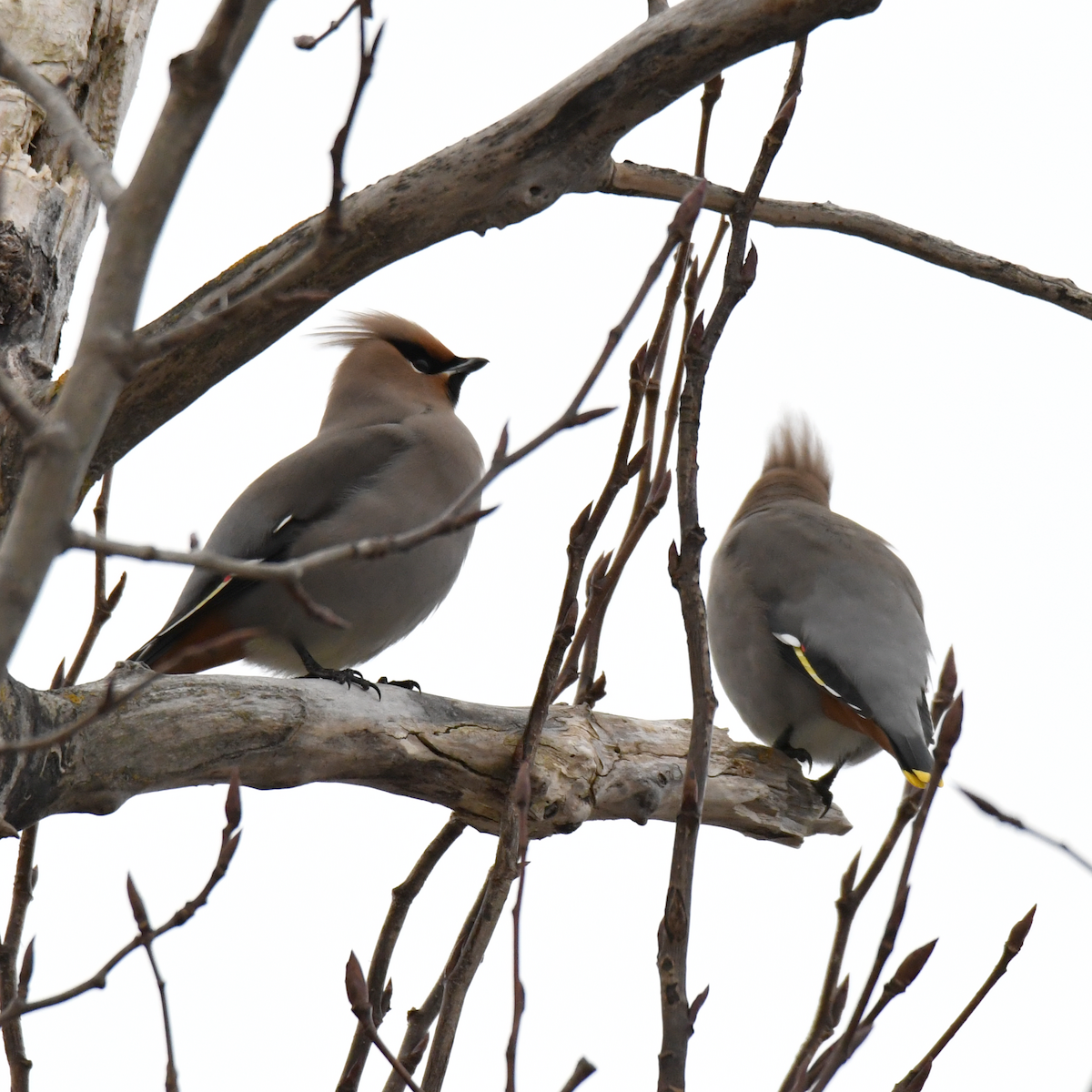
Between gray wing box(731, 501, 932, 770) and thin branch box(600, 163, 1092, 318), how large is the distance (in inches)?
42.9

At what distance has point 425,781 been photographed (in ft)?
8.87

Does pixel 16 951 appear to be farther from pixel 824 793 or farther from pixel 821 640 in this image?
pixel 821 640

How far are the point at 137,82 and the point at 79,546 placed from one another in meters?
2.48

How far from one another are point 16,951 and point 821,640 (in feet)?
7.33

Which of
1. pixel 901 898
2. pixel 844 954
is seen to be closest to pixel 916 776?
pixel 844 954

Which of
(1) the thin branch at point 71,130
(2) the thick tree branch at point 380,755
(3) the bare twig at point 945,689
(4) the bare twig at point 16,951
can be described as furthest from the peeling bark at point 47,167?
(3) the bare twig at point 945,689

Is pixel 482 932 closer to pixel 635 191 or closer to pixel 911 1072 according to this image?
pixel 911 1072

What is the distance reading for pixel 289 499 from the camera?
344 cm

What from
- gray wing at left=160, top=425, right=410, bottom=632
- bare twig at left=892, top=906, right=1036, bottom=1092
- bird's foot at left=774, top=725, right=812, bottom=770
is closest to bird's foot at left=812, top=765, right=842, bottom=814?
bird's foot at left=774, top=725, right=812, bottom=770

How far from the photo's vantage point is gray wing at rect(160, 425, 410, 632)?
11.1 feet

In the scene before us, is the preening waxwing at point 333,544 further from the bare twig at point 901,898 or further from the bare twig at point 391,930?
the bare twig at point 901,898

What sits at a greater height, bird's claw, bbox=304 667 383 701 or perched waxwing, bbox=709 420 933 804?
perched waxwing, bbox=709 420 933 804

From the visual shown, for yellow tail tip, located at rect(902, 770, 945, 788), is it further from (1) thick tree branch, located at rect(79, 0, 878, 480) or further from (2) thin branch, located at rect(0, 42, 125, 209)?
(2) thin branch, located at rect(0, 42, 125, 209)

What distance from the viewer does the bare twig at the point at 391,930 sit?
190 cm
